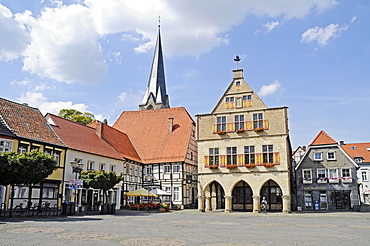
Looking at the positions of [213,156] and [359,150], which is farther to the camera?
[359,150]

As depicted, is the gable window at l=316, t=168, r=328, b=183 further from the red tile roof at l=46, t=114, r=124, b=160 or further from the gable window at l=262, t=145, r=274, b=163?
the red tile roof at l=46, t=114, r=124, b=160

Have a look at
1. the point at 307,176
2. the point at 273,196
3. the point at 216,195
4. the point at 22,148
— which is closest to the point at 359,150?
the point at 307,176

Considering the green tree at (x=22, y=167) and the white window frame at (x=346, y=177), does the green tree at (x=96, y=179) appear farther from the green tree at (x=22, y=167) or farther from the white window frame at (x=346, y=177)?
the white window frame at (x=346, y=177)

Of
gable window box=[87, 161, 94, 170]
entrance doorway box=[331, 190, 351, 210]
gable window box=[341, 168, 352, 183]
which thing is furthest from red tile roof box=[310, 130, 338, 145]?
gable window box=[87, 161, 94, 170]

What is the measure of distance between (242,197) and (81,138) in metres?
16.5

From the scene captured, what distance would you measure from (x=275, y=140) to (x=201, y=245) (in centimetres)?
2225

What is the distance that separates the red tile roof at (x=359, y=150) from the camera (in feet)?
175

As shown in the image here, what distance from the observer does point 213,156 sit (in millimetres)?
32781

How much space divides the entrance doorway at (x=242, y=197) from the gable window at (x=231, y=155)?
3.46m

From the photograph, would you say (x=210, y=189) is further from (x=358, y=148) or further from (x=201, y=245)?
(x=358, y=148)

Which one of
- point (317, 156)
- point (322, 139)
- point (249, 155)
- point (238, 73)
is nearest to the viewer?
point (249, 155)

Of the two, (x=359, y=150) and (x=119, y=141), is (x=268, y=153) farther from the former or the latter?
(x=359, y=150)

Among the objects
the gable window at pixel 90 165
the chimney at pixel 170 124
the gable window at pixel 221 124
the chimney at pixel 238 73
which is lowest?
the gable window at pixel 90 165

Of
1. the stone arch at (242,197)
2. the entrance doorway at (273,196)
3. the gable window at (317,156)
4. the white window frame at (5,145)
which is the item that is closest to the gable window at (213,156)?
the stone arch at (242,197)
